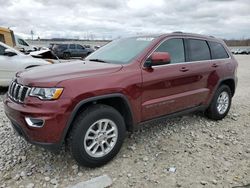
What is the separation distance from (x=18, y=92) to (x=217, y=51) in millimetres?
3820

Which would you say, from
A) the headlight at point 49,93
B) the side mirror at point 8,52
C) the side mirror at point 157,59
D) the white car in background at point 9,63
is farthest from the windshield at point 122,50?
the side mirror at point 8,52

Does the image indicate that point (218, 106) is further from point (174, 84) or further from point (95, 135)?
point (95, 135)

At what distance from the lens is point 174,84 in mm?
4098

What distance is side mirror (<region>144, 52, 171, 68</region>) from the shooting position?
143 inches

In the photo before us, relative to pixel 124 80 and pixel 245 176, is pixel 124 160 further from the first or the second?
pixel 245 176

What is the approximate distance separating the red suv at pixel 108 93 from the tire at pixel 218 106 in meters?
0.35

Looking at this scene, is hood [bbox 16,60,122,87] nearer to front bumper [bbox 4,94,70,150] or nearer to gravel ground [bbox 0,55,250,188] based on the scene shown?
front bumper [bbox 4,94,70,150]

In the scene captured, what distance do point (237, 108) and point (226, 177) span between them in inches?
132

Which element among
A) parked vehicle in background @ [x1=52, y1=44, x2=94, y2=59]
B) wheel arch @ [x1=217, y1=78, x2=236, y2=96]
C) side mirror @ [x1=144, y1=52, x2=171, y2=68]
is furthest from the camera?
parked vehicle in background @ [x1=52, y1=44, x2=94, y2=59]

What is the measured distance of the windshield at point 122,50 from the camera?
3.89 m

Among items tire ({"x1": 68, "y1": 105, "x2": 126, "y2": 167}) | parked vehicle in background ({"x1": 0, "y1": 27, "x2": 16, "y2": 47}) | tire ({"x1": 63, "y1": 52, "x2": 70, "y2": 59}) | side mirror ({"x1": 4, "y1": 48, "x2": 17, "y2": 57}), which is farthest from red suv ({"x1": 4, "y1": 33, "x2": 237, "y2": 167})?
tire ({"x1": 63, "y1": 52, "x2": 70, "y2": 59})

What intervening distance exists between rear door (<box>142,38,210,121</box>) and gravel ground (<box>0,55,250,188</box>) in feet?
1.74

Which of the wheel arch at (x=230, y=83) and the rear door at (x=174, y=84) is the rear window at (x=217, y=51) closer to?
the wheel arch at (x=230, y=83)

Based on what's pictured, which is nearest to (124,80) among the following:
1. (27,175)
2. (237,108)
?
(27,175)
